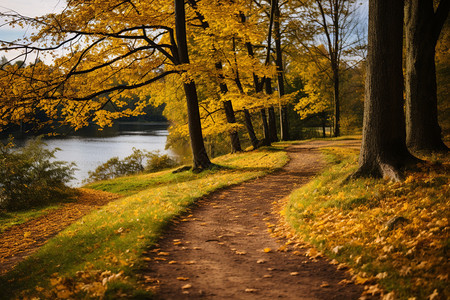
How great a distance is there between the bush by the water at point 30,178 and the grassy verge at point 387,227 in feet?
36.0

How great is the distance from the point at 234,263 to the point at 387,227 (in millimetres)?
2340

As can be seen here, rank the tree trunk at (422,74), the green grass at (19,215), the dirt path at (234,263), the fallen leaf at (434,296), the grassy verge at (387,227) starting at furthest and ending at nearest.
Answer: the green grass at (19,215), the tree trunk at (422,74), the dirt path at (234,263), the grassy verge at (387,227), the fallen leaf at (434,296)

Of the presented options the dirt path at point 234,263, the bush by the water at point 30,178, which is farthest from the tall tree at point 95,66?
the dirt path at point 234,263

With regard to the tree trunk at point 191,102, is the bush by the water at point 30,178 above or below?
below

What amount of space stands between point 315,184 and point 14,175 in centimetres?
1152

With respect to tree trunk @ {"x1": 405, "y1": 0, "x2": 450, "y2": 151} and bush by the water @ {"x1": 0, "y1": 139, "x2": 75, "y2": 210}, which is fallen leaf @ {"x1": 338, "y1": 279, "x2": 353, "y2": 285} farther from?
bush by the water @ {"x1": 0, "y1": 139, "x2": 75, "y2": 210}

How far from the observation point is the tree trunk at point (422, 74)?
8680mm

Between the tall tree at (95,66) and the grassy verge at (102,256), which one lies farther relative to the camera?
the tall tree at (95,66)

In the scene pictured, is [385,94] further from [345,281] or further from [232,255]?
[232,255]

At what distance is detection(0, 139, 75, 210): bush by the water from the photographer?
1291 cm

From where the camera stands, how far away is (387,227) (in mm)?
5012

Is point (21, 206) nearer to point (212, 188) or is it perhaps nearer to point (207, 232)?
point (212, 188)

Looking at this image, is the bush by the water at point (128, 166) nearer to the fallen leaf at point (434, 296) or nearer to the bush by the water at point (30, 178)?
the bush by the water at point (30, 178)

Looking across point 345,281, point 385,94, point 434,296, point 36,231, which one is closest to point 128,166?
point 36,231
